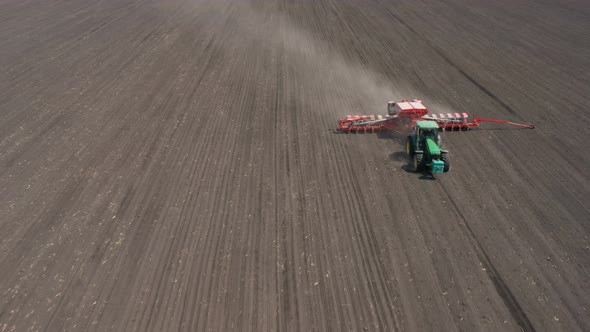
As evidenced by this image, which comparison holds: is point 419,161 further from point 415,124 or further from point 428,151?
point 415,124

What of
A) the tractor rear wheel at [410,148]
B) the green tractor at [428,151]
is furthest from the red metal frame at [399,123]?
the green tractor at [428,151]

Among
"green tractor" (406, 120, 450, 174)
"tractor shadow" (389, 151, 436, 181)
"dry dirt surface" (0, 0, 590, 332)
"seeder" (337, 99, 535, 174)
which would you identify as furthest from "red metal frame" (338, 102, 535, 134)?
"green tractor" (406, 120, 450, 174)

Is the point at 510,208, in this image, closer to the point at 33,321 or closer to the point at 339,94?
the point at 339,94

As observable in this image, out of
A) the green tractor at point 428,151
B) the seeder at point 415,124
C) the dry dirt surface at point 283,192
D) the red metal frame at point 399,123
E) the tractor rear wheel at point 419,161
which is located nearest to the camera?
the dry dirt surface at point 283,192

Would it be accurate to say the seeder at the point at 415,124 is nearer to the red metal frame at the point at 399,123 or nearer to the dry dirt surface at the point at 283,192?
the red metal frame at the point at 399,123

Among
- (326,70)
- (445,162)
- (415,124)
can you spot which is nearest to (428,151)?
(445,162)
